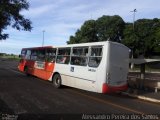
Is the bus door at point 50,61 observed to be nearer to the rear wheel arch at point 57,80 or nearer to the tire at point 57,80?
the rear wheel arch at point 57,80

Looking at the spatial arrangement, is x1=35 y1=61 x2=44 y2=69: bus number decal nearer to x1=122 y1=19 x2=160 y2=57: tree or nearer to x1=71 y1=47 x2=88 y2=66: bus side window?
x1=71 y1=47 x2=88 y2=66: bus side window

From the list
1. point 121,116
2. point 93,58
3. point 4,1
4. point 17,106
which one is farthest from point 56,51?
point 4,1

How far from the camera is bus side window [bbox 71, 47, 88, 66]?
1609 cm

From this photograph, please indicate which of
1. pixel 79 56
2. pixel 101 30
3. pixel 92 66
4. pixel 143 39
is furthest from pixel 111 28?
pixel 92 66

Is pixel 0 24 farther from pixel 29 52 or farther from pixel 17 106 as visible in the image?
pixel 17 106

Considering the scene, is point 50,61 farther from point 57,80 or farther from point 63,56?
point 63,56

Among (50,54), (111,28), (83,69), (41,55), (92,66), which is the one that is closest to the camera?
(92,66)

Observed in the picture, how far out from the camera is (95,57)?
50.3 feet

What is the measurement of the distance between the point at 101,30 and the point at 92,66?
64.7 meters

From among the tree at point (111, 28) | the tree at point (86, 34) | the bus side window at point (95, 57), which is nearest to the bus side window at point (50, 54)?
the bus side window at point (95, 57)

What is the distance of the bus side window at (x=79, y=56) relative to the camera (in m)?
16.1

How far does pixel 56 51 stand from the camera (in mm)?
19516

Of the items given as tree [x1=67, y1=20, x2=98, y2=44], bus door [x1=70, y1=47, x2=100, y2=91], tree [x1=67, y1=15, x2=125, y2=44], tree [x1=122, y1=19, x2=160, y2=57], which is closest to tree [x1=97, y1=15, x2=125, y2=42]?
tree [x1=67, y1=15, x2=125, y2=44]

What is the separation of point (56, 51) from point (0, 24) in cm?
1126
